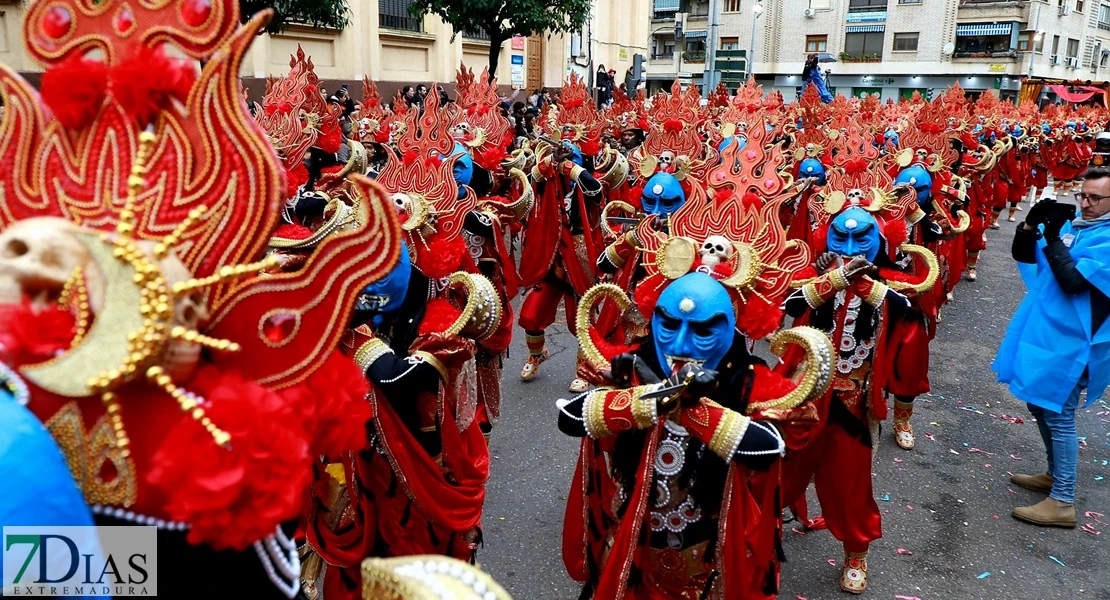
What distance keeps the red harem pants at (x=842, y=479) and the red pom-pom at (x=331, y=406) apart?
2.68 metres

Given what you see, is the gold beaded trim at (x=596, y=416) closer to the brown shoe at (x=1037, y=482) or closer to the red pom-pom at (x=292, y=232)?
the red pom-pom at (x=292, y=232)

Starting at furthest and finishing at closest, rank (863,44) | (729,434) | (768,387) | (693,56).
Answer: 1. (693,56)
2. (863,44)
3. (768,387)
4. (729,434)

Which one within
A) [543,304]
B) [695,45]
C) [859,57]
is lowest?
[543,304]

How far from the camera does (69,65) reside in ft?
4.15

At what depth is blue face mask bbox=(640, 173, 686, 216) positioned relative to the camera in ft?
19.5

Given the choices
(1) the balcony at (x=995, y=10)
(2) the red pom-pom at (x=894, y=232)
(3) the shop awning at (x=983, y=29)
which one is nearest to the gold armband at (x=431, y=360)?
(2) the red pom-pom at (x=894, y=232)

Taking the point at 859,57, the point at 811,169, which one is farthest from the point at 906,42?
the point at 811,169

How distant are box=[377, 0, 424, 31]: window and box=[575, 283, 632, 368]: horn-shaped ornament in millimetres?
17897

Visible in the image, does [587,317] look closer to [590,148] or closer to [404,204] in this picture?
[404,204]

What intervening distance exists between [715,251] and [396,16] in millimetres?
18924

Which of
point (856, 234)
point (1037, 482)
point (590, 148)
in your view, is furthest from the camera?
point (590, 148)

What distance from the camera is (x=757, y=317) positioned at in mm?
2695

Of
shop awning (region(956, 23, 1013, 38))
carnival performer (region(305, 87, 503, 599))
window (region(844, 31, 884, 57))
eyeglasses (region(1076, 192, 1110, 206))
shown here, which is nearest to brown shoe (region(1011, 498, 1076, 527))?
eyeglasses (region(1076, 192, 1110, 206))

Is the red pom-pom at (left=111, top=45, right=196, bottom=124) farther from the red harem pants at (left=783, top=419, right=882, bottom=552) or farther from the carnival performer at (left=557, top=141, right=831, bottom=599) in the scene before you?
the red harem pants at (left=783, top=419, right=882, bottom=552)
